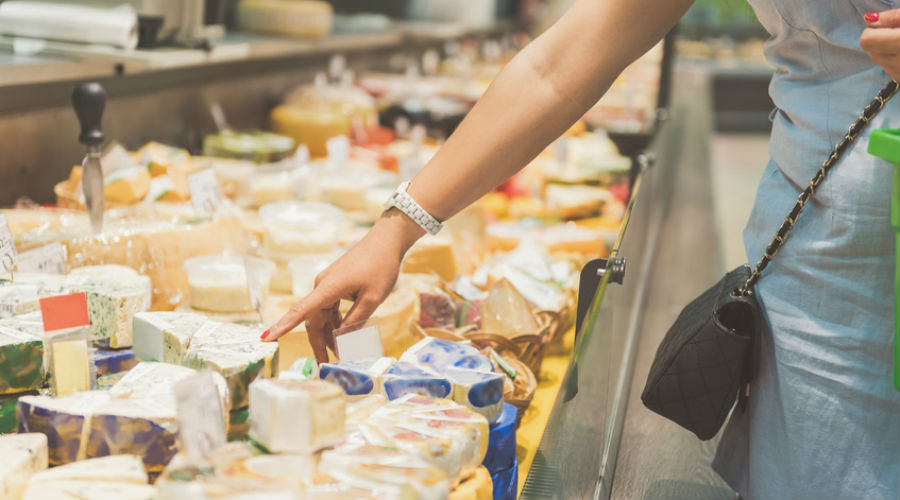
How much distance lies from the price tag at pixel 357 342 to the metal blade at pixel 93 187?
2.67ft

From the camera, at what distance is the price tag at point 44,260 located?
171 cm

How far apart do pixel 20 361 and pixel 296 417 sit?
530 millimetres

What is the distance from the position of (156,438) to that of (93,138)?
0.98 m

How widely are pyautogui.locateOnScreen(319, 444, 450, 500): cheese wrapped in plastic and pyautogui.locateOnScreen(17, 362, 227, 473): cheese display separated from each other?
0.26 m

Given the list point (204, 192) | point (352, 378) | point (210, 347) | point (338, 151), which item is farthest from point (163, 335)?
point (338, 151)

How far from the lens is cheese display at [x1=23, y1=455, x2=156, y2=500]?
3.23 ft

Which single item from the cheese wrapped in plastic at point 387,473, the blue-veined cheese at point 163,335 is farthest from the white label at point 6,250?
the cheese wrapped in plastic at point 387,473

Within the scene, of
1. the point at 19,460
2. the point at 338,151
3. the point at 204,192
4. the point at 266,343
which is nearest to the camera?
the point at 19,460

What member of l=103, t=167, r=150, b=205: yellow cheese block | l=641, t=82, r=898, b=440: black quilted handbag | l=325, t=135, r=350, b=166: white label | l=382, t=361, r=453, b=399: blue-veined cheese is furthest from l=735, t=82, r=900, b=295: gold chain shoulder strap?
l=325, t=135, r=350, b=166: white label

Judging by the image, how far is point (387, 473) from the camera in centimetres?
93

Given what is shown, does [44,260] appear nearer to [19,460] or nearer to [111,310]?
[111,310]

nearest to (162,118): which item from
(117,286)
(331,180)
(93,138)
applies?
(331,180)

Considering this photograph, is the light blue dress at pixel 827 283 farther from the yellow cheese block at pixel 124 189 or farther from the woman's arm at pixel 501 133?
the yellow cheese block at pixel 124 189

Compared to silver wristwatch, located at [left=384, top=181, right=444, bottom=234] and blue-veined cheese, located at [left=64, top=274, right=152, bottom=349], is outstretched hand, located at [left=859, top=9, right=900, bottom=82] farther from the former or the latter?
blue-veined cheese, located at [left=64, top=274, right=152, bottom=349]
